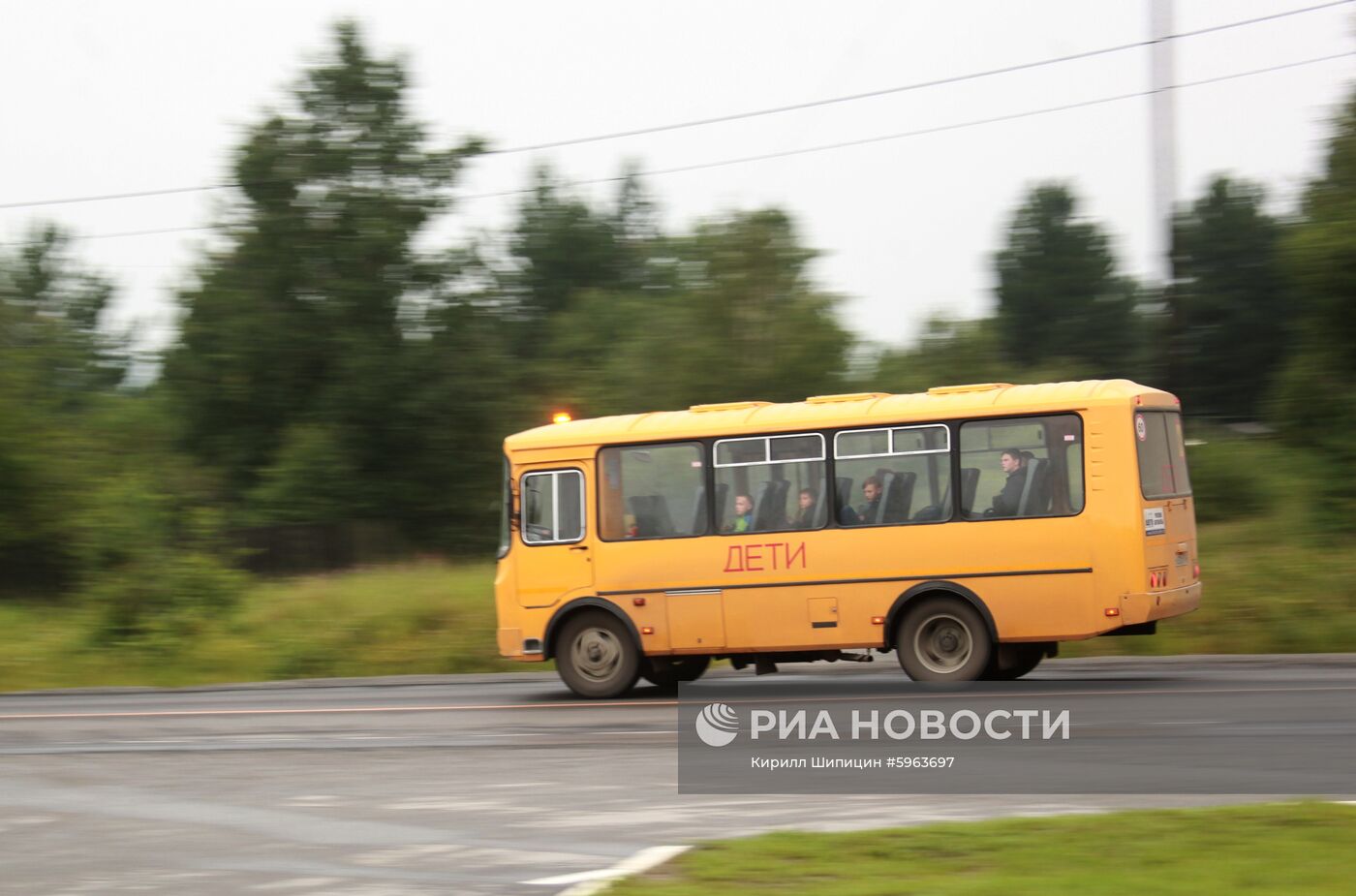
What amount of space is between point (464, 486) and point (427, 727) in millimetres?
34999

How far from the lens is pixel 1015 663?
1605 centimetres

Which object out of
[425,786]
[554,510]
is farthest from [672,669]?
[425,786]

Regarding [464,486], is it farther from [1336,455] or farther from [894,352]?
[1336,455]

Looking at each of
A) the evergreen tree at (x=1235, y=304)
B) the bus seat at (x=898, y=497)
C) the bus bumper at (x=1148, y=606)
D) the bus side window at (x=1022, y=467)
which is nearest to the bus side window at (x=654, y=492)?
the bus seat at (x=898, y=497)

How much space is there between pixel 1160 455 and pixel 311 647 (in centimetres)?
1366

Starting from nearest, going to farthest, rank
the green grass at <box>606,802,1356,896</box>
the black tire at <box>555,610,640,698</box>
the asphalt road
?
the green grass at <box>606,802,1356,896</box>
the asphalt road
the black tire at <box>555,610,640,698</box>

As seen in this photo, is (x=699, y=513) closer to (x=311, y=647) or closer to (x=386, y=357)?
(x=311, y=647)

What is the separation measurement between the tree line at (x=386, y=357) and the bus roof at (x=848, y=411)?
708cm

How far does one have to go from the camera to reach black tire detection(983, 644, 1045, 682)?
15.6 meters

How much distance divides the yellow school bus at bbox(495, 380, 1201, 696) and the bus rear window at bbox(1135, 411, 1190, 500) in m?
0.03

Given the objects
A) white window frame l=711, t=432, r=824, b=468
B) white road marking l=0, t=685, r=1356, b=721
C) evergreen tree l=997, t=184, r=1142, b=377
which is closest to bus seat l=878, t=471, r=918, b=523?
white window frame l=711, t=432, r=824, b=468
